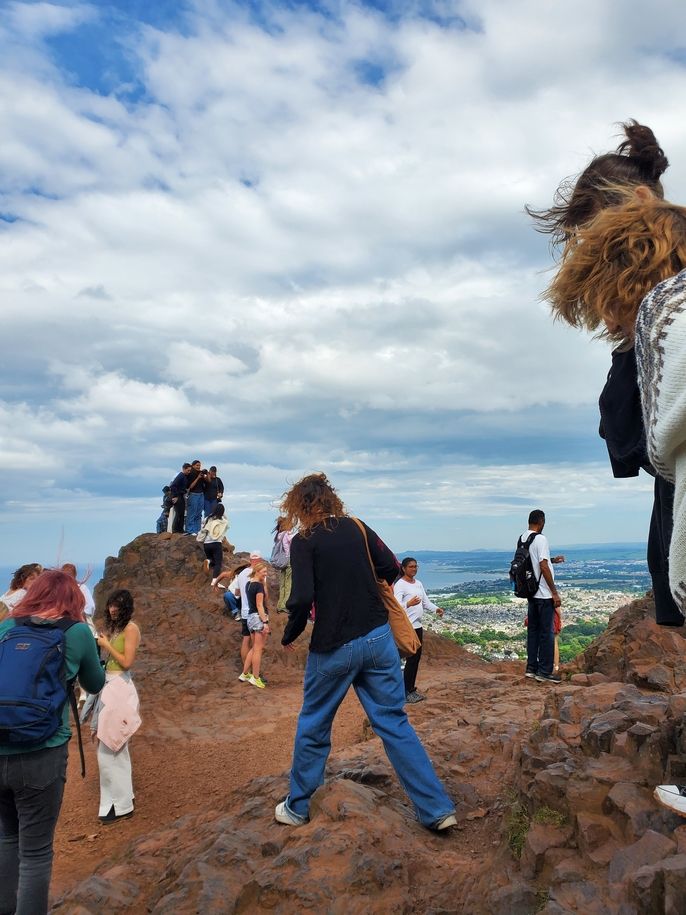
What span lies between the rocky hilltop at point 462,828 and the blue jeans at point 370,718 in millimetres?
198

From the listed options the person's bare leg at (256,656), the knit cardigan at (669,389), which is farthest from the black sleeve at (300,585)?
the person's bare leg at (256,656)

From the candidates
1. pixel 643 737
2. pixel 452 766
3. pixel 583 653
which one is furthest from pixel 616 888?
pixel 583 653

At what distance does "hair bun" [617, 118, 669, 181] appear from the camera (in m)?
2.82

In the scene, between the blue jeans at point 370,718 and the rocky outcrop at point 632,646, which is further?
the rocky outcrop at point 632,646

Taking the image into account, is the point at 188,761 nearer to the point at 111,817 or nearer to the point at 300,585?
the point at 111,817

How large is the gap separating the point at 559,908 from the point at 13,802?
357 centimetres

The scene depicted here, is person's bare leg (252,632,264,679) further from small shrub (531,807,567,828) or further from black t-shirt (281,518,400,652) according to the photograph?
small shrub (531,807,567,828)

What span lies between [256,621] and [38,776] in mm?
8643

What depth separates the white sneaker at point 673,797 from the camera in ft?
9.41

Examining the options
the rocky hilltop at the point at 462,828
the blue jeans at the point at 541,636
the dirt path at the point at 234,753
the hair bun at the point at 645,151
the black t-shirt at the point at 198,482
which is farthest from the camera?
the black t-shirt at the point at 198,482

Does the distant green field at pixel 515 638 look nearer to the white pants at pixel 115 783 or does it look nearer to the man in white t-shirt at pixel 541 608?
the man in white t-shirt at pixel 541 608

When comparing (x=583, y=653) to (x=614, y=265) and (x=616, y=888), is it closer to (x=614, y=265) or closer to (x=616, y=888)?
(x=616, y=888)

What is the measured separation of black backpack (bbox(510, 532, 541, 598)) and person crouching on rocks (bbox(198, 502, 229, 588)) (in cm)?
1045

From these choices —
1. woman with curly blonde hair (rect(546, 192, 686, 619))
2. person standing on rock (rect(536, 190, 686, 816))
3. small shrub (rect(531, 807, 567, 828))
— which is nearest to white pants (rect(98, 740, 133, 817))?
small shrub (rect(531, 807, 567, 828))
